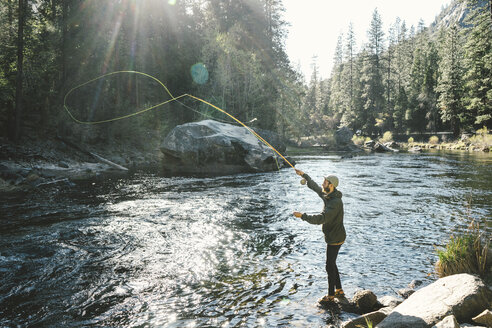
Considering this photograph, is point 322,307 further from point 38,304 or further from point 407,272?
point 38,304

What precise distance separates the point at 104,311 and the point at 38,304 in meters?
1.01

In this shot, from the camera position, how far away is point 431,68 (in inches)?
2473

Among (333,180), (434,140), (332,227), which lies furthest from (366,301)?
(434,140)

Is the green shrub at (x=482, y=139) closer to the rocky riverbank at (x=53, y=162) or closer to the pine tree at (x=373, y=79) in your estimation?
the pine tree at (x=373, y=79)

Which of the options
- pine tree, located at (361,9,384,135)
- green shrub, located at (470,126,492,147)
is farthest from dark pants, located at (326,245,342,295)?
pine tree, located at (361,9,384,135)

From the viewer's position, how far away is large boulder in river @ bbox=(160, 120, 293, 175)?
1986 centimetres

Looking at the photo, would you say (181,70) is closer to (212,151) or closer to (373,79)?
(212,151)

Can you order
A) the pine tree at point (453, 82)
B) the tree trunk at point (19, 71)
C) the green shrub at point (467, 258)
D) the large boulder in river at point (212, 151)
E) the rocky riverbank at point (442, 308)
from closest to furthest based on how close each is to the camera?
the rocky riverbank at point (442, 308)
the green shrub at point (467, 258)
the tree trunk at point (19, 71)
the large boulder in river at point (212, 151)
the pine tree at point (453, 82)

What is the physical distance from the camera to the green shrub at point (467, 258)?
18.1 ft

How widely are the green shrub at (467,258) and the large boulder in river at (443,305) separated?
4.46ft

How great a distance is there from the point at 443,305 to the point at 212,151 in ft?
54.8

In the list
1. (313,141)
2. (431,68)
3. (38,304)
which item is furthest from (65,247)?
(431,68)

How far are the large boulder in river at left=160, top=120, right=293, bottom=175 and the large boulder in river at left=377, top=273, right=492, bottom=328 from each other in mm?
16138

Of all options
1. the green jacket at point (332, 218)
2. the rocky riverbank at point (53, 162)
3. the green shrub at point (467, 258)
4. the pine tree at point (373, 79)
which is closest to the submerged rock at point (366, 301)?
the green jacket at point (332, 218)
